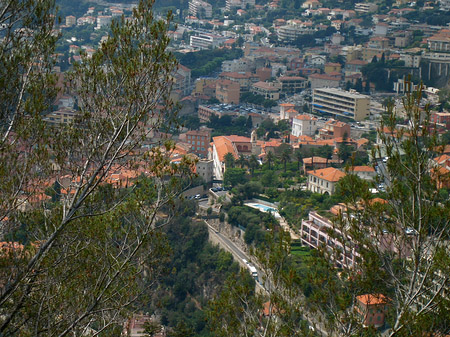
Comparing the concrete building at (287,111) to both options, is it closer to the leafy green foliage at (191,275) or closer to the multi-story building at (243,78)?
the multi-story building at (243,78)

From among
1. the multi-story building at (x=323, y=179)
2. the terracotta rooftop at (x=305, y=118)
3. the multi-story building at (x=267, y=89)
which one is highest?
the multi-story building at (x=323, y=179)

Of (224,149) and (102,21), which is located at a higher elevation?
(102,21)

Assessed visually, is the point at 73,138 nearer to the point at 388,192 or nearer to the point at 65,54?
the point at 388,192

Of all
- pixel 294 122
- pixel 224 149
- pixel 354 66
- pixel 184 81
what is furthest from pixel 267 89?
pixel 224 149

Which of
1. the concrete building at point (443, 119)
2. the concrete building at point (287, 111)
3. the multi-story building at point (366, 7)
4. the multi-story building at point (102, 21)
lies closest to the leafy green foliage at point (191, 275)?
the concrete building at point (443, 119)

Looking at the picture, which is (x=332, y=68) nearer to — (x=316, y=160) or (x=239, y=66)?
(x=239, y=66)
